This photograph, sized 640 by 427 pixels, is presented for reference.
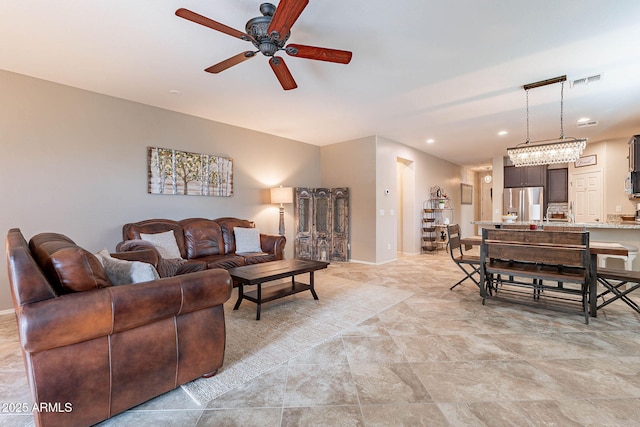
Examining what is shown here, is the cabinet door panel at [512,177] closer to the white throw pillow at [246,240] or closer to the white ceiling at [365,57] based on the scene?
the white ceiling at [365,57]

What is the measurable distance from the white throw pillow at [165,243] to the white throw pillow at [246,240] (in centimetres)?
92

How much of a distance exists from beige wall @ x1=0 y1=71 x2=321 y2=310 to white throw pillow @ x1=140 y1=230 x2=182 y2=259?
21.6 inches

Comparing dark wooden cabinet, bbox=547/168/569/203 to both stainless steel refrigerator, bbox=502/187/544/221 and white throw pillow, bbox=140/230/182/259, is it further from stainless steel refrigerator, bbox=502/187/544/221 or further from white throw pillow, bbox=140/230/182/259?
white throw pillow, bbox=140/230/182/259

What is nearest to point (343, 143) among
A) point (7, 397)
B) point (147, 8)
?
point (147, 8)

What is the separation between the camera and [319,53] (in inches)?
85.8

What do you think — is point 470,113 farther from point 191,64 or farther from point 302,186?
point 191,64

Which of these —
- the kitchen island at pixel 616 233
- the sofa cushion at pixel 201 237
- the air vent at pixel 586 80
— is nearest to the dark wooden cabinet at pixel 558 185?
the kitchen island at pixel 616 233

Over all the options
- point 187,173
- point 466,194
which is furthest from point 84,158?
point 466,194

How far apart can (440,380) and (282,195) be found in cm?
402

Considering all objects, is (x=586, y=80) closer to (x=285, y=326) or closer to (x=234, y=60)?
(x=234, y=60)

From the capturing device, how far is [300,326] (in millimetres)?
2740

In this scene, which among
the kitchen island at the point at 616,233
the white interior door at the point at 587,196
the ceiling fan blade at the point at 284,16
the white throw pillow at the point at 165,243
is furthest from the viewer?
the white interior door at the point at 587,196

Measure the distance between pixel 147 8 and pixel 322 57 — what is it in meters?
1.33

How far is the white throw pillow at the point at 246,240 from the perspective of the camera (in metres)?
A: 4.53
